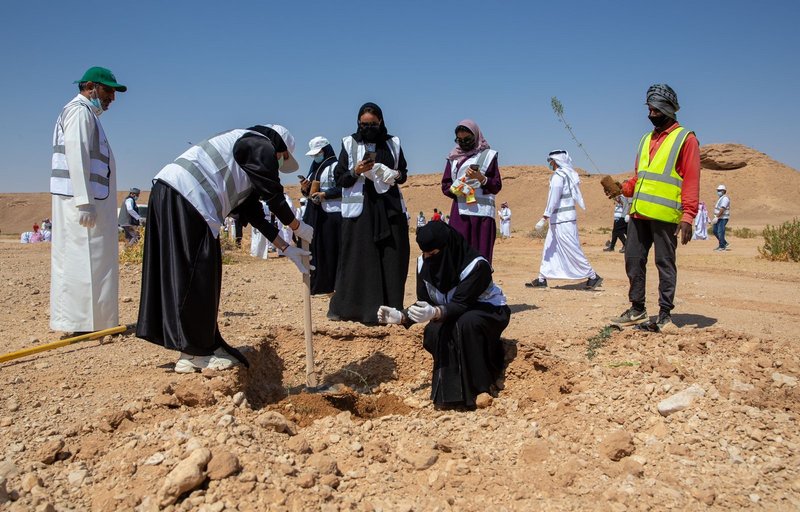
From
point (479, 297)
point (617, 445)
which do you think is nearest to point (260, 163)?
point (479, 297)

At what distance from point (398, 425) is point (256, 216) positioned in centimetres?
155

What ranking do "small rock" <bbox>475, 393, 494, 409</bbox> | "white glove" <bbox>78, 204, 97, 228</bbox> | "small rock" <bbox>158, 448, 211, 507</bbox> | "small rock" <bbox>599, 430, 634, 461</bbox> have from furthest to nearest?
"white glove" <bbox>78, 204, 97, 228</bbox> → "small rock" <bbox>475, 393, 494, 409</bbox> → "small rock" <bbox>599, 430, 634, 461</bbox> → "small rock" <bbox>158, 448, 211, 507</bbox>

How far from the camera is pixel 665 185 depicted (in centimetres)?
448

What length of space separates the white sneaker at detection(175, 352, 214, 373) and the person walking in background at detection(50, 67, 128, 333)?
3.84 feet

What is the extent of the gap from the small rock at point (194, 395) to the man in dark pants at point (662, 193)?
9.62 feet

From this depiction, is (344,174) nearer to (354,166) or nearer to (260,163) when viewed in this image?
(354,166)

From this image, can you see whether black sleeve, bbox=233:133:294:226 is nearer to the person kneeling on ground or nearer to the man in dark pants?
the person kneeling on ground

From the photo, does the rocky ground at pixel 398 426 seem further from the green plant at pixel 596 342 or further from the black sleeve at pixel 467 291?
the black sleeve at pixel 467 291

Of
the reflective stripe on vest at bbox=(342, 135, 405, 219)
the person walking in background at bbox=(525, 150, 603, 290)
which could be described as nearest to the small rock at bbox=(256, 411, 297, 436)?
the reflective stripe on vest at bbox=(342, 135, 405, 219)

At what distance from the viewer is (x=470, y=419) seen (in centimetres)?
362

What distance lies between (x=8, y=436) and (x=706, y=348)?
3722 millimetres

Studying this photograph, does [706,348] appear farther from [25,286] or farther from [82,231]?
[25,286]

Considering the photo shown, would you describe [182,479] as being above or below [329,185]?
below

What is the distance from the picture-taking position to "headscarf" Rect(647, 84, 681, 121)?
14.6 ft
